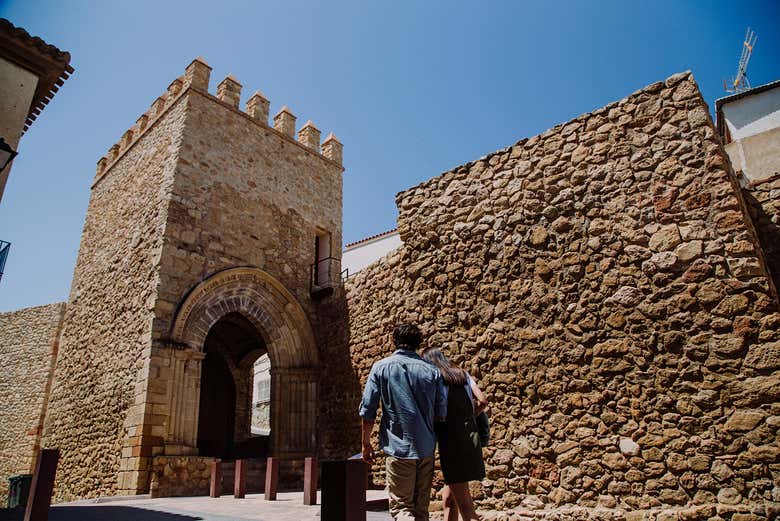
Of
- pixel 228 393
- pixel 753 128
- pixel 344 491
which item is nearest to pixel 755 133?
pixel 753 128

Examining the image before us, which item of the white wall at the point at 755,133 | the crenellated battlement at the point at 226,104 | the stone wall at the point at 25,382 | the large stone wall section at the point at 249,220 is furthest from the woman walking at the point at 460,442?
the stone wall at the point at 25,382

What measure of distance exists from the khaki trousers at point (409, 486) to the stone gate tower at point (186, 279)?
634 centimetres

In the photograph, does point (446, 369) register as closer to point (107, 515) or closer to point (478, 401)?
point (478, 401)

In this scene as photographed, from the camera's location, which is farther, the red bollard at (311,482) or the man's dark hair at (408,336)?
the red bollard at (311,482)

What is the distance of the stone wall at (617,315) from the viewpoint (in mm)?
4324

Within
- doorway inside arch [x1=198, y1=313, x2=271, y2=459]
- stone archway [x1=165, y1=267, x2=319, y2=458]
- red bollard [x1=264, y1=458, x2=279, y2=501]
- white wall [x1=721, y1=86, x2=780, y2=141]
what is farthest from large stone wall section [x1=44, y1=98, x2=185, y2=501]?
white wall [x1=721, y1=86, x2=780, y2=141]

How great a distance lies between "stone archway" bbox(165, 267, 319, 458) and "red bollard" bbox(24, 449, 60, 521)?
4.85 metres

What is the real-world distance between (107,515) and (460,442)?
4.14 metres

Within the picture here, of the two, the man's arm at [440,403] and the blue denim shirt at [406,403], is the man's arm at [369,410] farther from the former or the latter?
the man's arm at [440,403]

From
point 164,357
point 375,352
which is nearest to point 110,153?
point 164,357

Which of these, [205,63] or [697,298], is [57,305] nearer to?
[205,63]

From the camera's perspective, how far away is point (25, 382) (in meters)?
14.4

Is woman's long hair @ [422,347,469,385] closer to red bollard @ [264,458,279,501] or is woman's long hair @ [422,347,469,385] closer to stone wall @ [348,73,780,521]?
stone wall @ [348,73,780,521]

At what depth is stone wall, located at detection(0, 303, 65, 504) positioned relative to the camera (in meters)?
13.1
